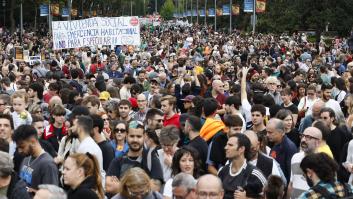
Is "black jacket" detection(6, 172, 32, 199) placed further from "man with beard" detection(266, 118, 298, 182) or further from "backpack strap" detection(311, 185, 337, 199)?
"man with beard" detection(266, 118, 298, 182)

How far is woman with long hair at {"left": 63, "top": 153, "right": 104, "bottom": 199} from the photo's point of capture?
6691 millimetres

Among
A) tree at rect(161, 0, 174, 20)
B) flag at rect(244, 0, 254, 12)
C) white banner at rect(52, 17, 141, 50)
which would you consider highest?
flag at rect(244, 0, 254, 12)

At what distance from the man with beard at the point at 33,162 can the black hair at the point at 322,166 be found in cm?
245

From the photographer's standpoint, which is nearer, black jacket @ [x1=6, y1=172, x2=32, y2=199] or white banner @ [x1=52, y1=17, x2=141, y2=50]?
black jacket @ [x1=6, y1=172, x2=32, y2=199]

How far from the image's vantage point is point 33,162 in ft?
25.7

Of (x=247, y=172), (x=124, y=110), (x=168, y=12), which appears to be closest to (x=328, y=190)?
(x=247, y=172)

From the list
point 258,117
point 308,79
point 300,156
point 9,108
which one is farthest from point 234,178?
point 308,79

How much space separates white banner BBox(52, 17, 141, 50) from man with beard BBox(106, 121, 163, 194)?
16120 millimetres

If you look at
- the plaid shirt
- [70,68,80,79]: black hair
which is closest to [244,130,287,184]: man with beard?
the plaid shirt

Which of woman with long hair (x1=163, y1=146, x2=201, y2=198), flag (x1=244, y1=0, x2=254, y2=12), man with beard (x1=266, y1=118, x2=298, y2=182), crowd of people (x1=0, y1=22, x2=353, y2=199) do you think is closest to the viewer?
crowd of people (x1=0, y1=22, x2=353, y2=199)

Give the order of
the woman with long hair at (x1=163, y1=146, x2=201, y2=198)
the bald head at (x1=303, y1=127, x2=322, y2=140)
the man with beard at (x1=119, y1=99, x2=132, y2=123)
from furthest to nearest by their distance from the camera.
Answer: the man with beard at (x1=119, y1=99, x2=132, y2=123) → the bald head at (x1=303, y1=127, x2=322, y2=140) → the woman with long hair at (x1=163, y1=146, x2=201, y2=198)

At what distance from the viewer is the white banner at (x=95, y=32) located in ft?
80.0

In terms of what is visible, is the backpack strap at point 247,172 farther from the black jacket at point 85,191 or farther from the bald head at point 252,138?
the black jacket at point 85,191

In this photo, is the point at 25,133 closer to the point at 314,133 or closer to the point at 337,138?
the point at 314,133
